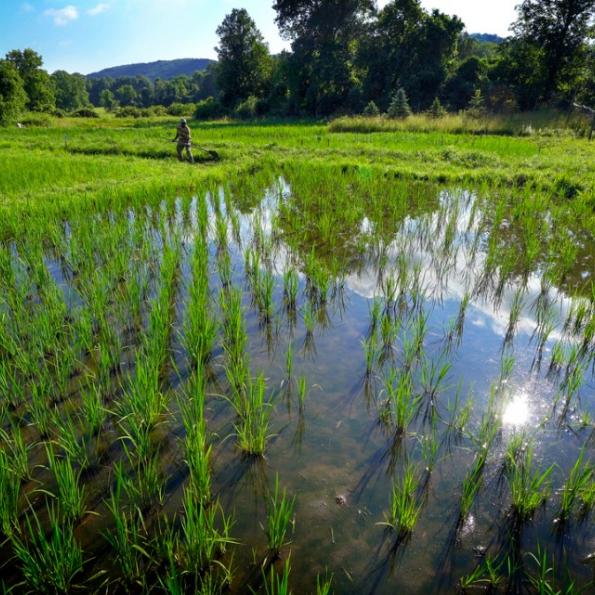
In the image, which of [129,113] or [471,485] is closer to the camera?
[471,485]

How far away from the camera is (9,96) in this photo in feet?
93.3

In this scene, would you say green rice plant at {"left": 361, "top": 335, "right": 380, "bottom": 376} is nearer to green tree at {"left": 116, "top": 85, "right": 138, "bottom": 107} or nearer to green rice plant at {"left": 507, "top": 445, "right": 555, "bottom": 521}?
green rice plant at {"left": 507, "top": 445, "right": 555, "bottom": 521}

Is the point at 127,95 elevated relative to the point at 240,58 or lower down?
elevated

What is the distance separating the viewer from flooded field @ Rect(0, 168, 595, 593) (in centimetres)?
168

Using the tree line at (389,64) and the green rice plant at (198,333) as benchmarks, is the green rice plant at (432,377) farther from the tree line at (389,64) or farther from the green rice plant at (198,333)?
the tree line at (389,64)

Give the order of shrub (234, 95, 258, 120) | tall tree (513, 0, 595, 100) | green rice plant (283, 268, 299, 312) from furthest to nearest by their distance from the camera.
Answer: shrub (234, 95, 258, 120), tall tree (513, 0, 595, 100), green rice plant (283, 268, 299, 312)

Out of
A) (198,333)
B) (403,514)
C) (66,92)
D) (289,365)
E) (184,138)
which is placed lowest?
(403,514)

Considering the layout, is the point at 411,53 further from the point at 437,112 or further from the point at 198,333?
the point at 198,333

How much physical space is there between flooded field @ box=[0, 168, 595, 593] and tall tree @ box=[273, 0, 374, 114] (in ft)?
86.5

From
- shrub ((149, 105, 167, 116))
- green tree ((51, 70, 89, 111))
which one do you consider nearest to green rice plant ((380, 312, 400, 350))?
shrub ((149, 105, 167, 116))

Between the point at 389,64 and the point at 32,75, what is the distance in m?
40.4

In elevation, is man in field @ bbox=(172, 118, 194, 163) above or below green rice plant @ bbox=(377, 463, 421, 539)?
above

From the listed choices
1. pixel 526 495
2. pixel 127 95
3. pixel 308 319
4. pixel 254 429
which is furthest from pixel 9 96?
pixel 127 95

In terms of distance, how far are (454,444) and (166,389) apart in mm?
1935
